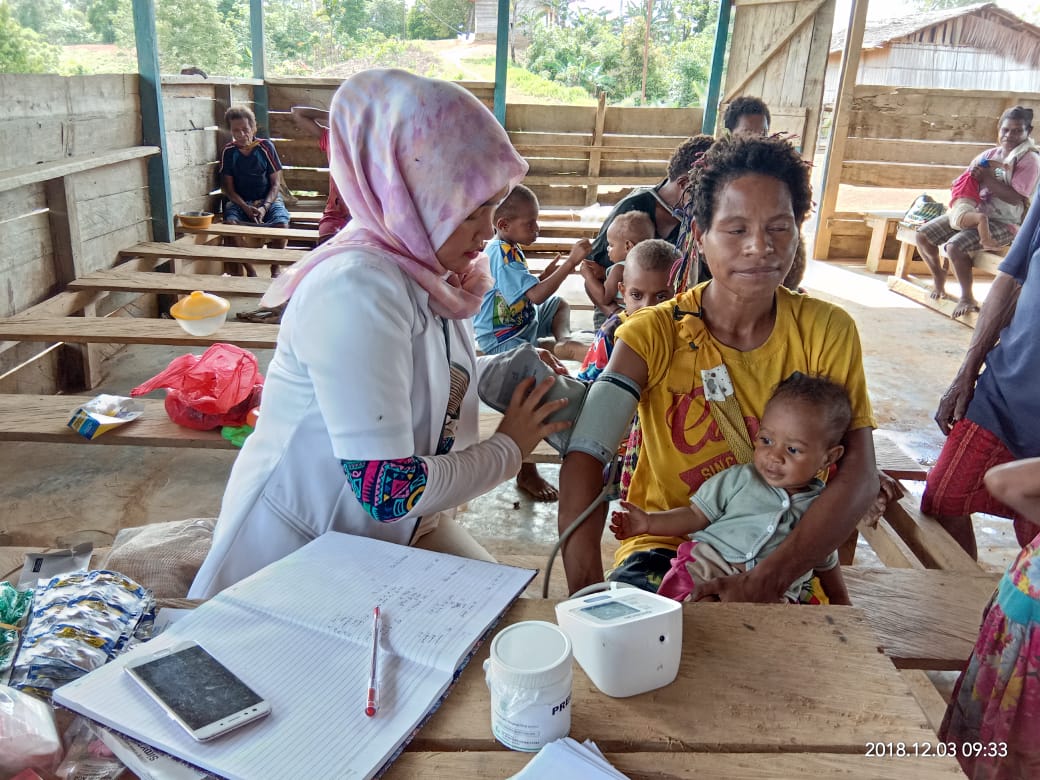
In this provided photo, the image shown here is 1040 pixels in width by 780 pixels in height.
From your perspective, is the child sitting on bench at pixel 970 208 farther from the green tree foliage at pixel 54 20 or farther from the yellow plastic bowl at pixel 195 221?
the green tree foliage at pixel 54 20

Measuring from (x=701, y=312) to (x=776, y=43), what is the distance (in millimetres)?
8127

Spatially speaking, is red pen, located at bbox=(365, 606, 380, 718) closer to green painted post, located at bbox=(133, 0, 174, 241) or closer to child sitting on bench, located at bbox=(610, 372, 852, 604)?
child sitting on bench, located at bbox=(610, 372, 852, 604)

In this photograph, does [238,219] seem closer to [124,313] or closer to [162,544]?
[124,313]

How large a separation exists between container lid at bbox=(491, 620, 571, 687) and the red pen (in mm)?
155

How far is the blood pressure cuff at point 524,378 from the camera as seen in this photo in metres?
1.61

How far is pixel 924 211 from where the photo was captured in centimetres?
737

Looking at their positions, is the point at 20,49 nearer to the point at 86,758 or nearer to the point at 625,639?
the point at 86,758

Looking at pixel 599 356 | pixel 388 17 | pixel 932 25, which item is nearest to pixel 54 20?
pixel 388 17

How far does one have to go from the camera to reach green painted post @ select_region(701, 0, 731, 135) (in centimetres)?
883

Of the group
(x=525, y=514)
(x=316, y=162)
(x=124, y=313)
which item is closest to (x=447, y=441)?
(x=525, y=514)

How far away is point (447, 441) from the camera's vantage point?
64.1 inches

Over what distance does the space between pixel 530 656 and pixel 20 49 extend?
52.5ft

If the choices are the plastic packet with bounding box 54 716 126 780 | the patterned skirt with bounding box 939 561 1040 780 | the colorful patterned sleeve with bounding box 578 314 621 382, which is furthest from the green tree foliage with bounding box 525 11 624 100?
the plastic packet with bounding box 54 716 126 780

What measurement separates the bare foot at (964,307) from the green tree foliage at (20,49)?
13472 mm
